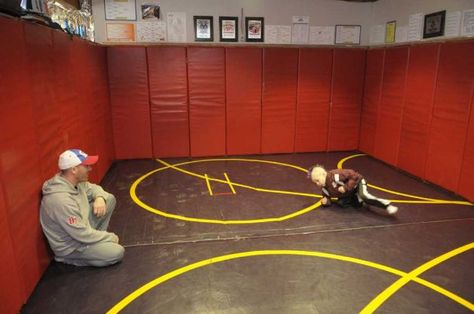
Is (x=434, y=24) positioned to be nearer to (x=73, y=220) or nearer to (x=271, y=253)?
(x=271, y=253)

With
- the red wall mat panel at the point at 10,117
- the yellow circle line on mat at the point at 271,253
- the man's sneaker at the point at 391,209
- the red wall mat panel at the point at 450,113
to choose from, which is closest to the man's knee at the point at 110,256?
the yellow circle line on mat at the point at 271,253

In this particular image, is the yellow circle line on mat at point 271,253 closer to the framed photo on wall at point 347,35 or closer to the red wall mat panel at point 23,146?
the red wall mat panel at point 23,146

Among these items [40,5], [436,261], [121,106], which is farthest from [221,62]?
[436,261]

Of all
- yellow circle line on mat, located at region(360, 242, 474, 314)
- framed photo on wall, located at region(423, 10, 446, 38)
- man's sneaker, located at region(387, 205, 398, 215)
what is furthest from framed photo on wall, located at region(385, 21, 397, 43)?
yellow circle line on mat, located at region(360, 242, 474, 314)

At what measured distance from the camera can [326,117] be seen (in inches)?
320

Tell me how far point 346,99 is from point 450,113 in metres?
2.75

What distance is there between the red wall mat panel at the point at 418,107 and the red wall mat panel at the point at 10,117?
591 cm

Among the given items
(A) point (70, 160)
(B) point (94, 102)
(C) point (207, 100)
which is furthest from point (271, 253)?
(C) point (207, 100)

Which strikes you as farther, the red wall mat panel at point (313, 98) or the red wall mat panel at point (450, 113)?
the red wall mat panel at point (313, 98)

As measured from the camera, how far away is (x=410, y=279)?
131 inches

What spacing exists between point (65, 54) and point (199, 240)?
9.42ft

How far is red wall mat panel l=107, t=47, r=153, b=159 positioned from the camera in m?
7.14

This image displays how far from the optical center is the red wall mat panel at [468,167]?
5172mm

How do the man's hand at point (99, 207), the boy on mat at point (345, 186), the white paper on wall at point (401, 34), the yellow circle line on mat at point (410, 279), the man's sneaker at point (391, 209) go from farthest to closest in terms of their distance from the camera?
the white paper on wall at point (401, 34) → the boy on mat at point (345, 186) → the man's sneaker at point (391, 209) → the man's hand at point (99, 207) → the yellow circle line on mat at point (410, 279)
